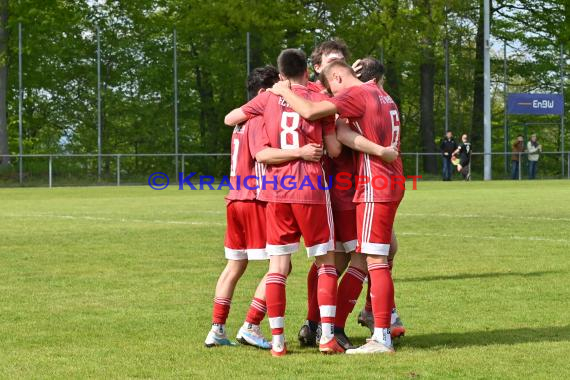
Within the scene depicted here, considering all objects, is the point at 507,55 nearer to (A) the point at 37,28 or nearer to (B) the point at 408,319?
(A) the point at 37,28

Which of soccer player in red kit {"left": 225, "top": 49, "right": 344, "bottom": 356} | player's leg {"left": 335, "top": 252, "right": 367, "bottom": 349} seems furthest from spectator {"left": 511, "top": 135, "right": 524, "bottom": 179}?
soccer player in red kit {"left": 225, "top": 49, "right": 344, "bottom": 356}

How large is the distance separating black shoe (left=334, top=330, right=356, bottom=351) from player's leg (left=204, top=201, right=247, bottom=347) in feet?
2.41

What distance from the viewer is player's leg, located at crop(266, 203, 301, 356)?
756cm

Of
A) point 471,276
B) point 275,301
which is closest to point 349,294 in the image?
point 275,301

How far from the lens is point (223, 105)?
148 ft

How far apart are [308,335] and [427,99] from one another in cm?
4220

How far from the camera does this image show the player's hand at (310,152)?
7438 millimetres

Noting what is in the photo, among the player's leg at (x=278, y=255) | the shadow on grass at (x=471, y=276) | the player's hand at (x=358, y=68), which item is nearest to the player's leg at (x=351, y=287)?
the player's leg at (x=278, y=255)

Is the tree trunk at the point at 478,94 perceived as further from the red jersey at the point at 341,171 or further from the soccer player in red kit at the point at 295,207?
the soccer player in red kit at the point at 295,207

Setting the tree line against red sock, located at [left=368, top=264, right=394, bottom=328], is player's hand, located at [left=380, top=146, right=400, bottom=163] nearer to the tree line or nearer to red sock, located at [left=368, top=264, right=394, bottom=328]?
red sock, located at [left=368, top=264, right=394, bottom=328]

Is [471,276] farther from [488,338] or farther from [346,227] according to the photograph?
[346,227]

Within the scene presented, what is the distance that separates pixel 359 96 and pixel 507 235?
10158 millimetres

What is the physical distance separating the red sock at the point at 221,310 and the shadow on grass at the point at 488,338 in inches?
46.7

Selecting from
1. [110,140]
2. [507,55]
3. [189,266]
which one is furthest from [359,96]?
[507,55]
